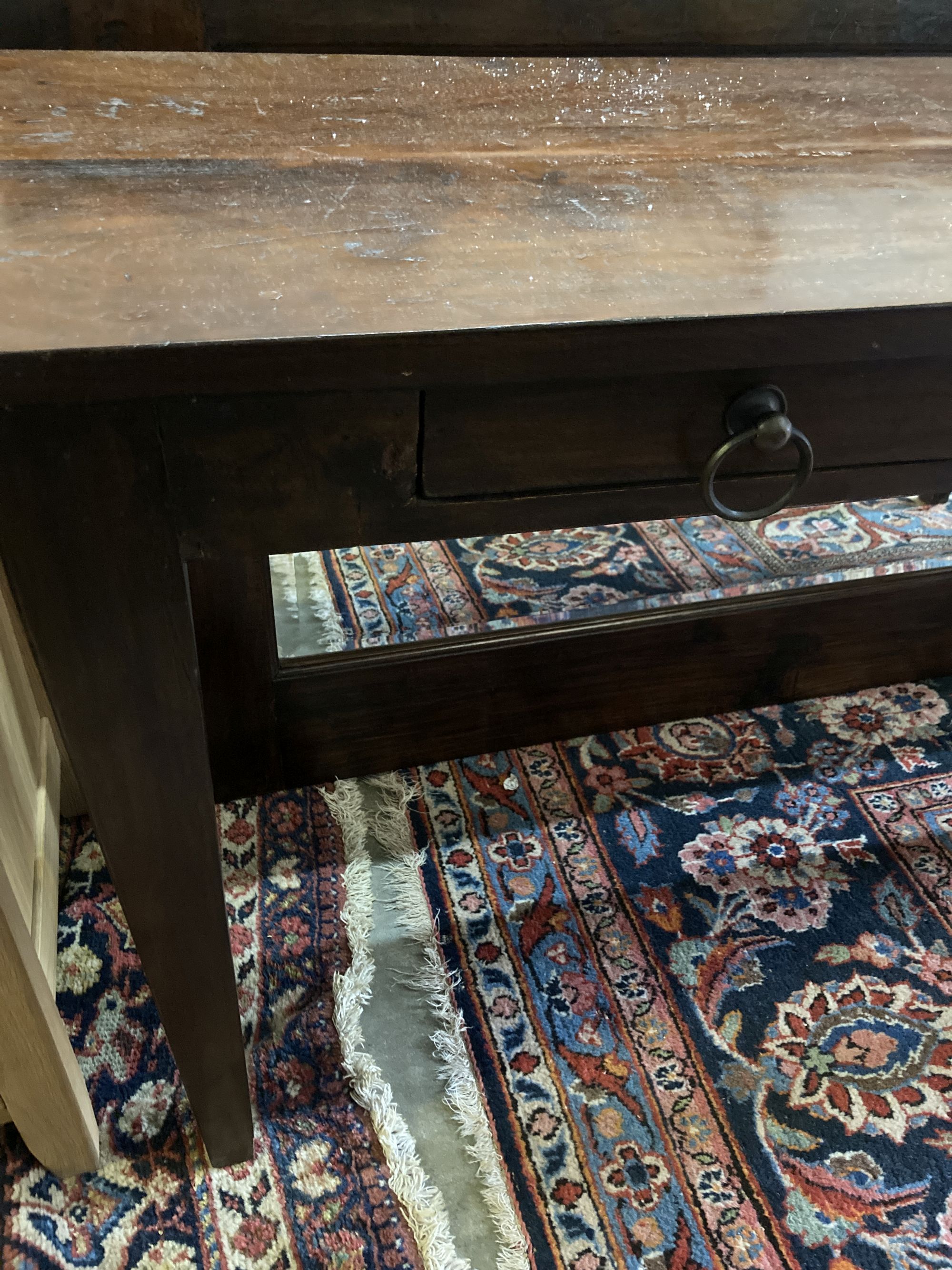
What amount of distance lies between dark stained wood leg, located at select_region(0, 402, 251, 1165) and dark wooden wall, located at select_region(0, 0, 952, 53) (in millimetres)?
600

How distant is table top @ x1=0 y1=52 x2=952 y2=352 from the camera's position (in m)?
0.50

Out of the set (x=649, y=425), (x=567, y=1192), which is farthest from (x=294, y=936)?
(x=649, y=425)

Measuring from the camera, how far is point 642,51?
99 cm

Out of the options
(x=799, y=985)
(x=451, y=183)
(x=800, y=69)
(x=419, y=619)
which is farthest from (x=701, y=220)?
(x=799, y=985)

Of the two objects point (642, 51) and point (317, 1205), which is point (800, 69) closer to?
point (642, 51)

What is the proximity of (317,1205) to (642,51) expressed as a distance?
1193 millimetres

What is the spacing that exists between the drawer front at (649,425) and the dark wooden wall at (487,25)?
59 centimetres

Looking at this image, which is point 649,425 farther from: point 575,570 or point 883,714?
point 883,714

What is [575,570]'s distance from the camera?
1332 mm

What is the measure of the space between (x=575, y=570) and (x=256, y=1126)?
79 cm

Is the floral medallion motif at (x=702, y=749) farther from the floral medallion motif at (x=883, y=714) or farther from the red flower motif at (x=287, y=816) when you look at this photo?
the red flower motif at (x=287, y=816)

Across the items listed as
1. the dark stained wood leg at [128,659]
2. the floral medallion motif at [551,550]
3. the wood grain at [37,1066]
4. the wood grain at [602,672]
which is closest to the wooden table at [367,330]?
the dark stained wood leg at [128,659]

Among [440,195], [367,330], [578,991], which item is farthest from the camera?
[578,991]

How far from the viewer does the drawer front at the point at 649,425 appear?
55cm
